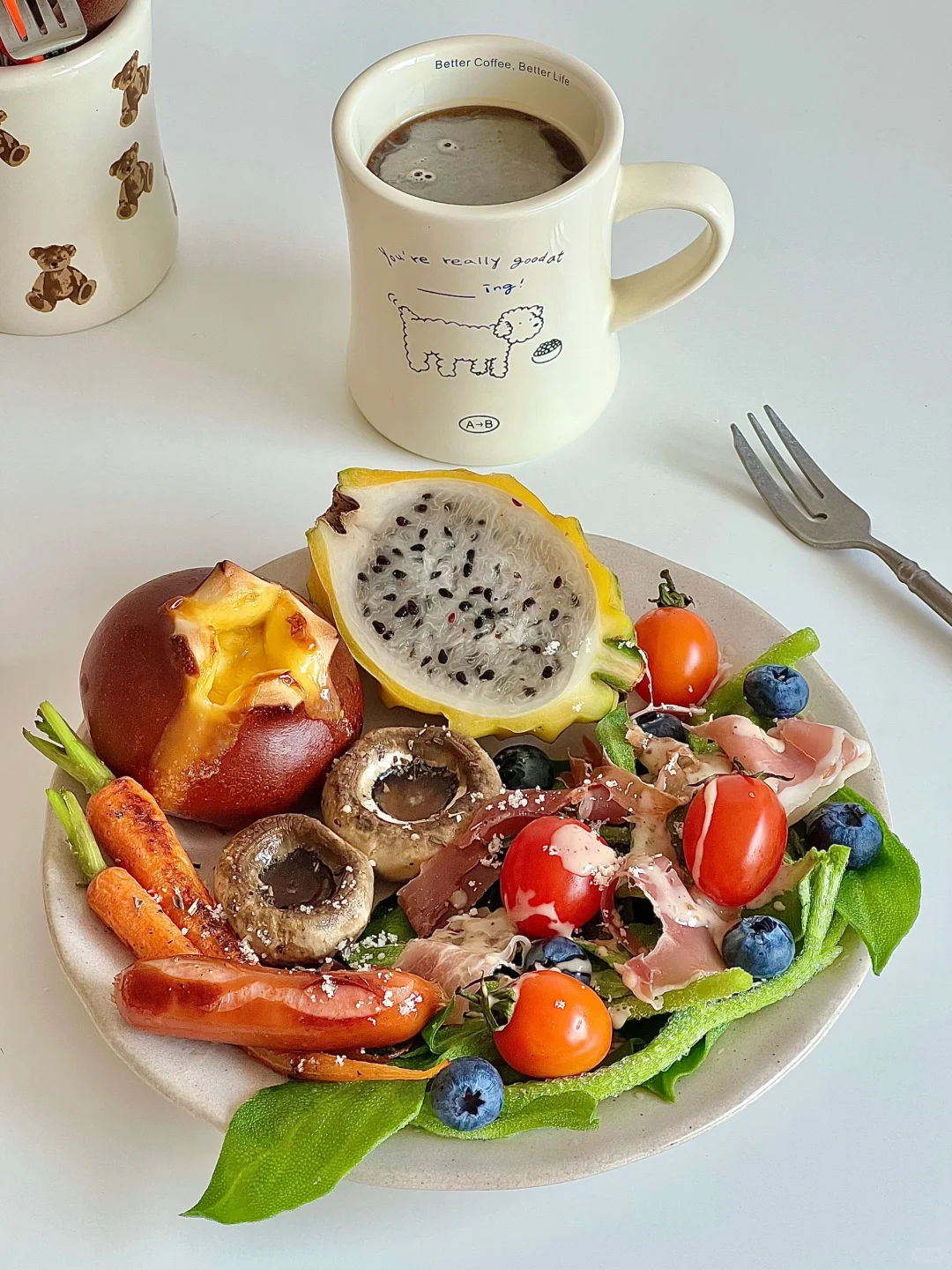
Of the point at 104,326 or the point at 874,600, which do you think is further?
the point at 104,326

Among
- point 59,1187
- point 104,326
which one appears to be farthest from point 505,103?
point 59,1187

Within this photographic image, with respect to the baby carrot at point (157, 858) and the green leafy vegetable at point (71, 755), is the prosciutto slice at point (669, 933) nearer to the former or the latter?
the baby carrot at point (157, 858)

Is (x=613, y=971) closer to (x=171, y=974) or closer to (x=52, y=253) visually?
(x=171, y=974)

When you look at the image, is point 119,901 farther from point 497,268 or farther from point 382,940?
point 497,268

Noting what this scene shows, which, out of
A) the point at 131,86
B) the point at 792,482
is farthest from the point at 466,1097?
the point at 131,86

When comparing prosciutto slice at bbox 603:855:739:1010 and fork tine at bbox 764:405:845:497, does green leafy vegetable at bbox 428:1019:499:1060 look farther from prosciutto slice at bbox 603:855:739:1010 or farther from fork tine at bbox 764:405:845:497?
fork tine at bbox 764:405:845:497

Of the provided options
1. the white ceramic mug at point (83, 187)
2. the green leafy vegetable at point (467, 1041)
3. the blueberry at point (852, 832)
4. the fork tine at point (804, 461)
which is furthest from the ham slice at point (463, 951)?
the white ceramic mug at point (83, 187)
